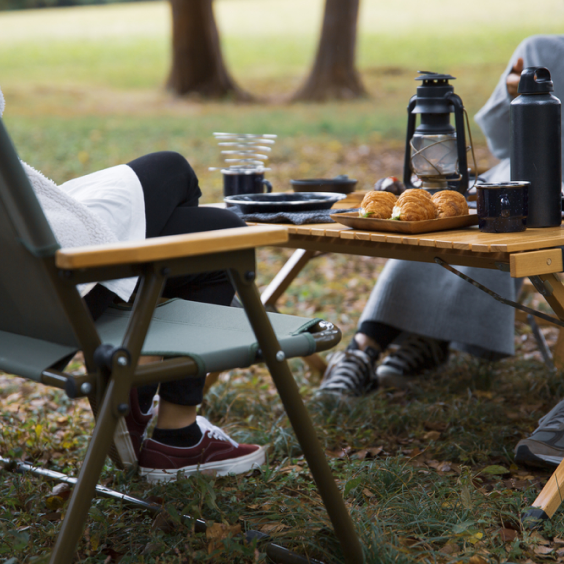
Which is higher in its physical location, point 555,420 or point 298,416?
point 298,416

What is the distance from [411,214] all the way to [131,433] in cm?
97

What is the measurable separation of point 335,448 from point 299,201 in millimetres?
765

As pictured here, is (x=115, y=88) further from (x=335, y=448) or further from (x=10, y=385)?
(x=335, y=448)

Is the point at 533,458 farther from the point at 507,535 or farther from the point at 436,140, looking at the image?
the point at 436,140

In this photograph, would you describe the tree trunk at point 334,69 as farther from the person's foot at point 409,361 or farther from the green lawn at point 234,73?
the person's foot at point 409,361

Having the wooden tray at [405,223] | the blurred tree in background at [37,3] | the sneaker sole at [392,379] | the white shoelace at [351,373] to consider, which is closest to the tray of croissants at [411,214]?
the wooden tray at [405,223]

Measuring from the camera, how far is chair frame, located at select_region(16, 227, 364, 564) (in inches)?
45.6

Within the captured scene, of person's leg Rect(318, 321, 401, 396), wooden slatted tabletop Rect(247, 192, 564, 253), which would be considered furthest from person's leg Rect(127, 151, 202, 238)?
person's leg Rect(318, 321, 401, 396)

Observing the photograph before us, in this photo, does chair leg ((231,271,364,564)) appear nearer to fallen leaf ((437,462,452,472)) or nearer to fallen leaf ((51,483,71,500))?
fallen leaf ((437,462,452,472))

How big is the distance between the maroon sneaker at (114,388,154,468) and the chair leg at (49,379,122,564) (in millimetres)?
745

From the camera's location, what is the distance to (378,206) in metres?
1.78

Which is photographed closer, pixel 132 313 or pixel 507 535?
pixel 132 313

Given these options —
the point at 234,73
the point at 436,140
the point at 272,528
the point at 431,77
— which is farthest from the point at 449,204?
the point at 234,73

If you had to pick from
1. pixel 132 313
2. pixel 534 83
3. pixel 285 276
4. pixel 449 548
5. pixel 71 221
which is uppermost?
pixel 534 83
